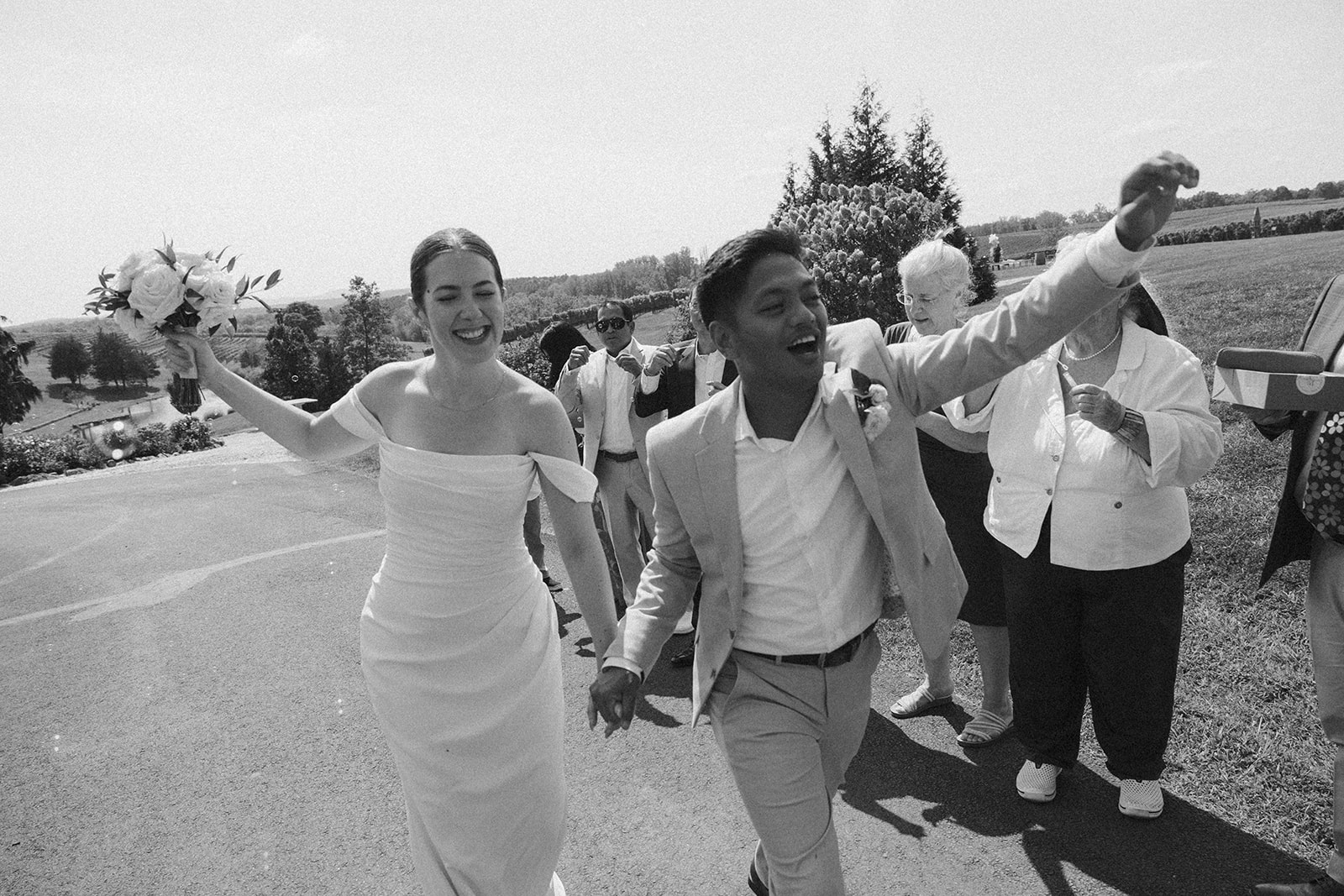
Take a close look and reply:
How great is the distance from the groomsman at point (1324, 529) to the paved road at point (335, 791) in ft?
1.23

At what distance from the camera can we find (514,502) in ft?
10.9

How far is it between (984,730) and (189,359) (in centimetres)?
418

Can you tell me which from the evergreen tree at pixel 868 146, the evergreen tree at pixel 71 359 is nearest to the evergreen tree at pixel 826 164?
the evergreen tree at pixel 868 146

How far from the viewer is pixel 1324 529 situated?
3084mm

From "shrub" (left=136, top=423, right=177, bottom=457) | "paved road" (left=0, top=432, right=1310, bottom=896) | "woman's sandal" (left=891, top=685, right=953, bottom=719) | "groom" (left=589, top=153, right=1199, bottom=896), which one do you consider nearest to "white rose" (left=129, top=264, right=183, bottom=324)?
"groom" (left=589, top=153, right=1199, bottom=896)

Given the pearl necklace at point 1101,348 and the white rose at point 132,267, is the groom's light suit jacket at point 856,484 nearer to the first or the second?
the pearl necklace at point 1101,348

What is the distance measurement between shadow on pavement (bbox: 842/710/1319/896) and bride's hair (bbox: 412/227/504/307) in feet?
9.93

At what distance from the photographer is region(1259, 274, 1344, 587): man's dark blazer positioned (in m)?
3.16

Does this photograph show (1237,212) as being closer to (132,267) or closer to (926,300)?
(926,300)

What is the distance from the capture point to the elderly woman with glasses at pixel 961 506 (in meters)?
4.48

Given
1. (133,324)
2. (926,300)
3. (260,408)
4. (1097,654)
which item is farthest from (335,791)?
(926,300)

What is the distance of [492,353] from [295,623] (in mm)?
5365

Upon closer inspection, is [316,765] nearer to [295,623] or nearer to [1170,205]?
[295,623]

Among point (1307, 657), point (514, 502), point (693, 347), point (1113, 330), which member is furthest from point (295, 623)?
point (1307, 657)
